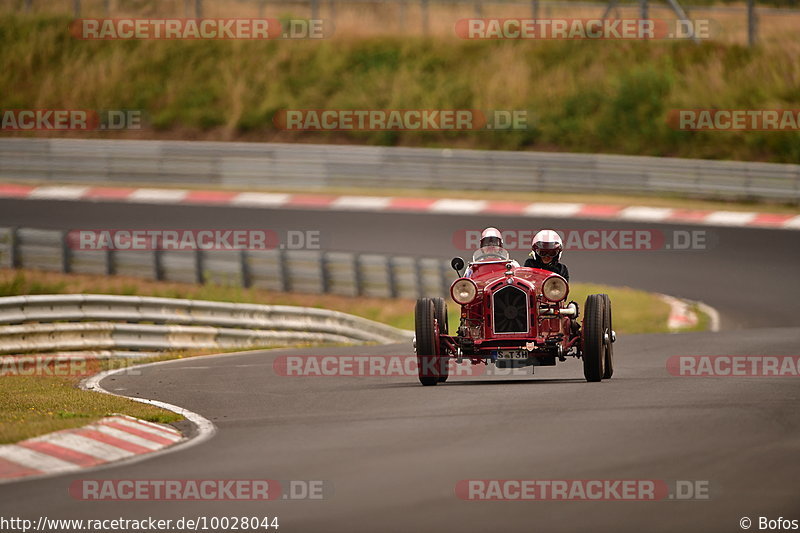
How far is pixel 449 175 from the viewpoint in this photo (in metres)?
33.1

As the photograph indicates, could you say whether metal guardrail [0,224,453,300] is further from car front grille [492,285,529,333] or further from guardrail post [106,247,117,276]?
car front grille [492,285,529,333]

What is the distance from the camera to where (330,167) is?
110 feet

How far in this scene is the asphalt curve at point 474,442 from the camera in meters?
7.34

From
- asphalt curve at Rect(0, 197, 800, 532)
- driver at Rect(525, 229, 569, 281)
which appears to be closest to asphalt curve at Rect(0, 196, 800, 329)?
asphalt curve at Rect(0, 197, 800, 532)

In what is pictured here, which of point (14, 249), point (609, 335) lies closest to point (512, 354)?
point (609, 335)

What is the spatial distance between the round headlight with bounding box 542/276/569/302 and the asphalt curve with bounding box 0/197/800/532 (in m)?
0.81

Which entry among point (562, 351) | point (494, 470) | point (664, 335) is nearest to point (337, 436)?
point (494, 470)

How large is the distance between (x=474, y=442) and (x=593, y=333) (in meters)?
3.42

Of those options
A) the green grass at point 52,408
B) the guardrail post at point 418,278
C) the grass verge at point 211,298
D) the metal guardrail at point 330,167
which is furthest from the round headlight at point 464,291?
the metal guardrail at point 330,167

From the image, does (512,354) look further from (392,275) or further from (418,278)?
(392,275)

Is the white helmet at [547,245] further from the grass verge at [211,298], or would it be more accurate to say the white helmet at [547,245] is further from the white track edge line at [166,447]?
the grass verge at [211,298]

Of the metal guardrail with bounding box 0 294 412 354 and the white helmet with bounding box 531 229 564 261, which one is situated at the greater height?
the white helmet with bounding box 531 229 564 261

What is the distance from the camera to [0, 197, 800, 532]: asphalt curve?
734 cm

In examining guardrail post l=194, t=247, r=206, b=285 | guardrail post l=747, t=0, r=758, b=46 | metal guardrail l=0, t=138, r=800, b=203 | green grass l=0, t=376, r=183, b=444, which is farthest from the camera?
guardrail post l=747, t=0, r=758, b=46
